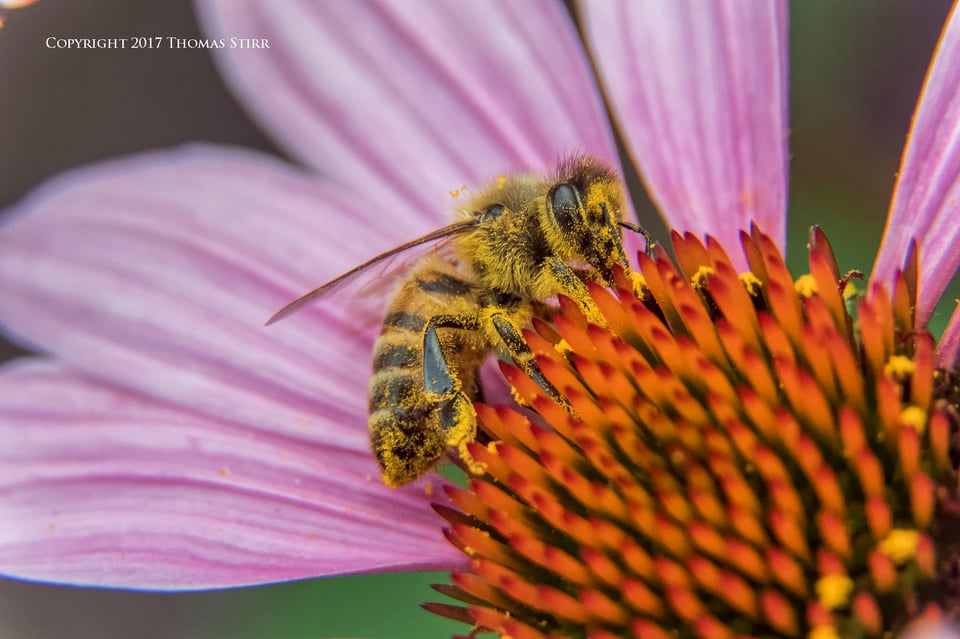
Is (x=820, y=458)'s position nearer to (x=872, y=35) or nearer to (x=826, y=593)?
(x=826, y=593)

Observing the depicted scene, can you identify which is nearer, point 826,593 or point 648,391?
point 826,593

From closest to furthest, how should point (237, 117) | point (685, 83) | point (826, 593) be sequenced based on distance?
point (826, 593) → point (685, 83) → point (237, 117)

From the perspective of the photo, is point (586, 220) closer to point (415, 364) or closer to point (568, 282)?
point (568, 282)

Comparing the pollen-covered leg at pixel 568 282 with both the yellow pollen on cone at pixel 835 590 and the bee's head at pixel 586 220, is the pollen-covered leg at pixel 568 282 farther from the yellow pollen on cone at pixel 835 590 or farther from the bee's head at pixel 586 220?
the yellow pollen on cone at pixel 835 590

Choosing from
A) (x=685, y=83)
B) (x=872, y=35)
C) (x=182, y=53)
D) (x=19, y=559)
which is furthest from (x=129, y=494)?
(x=872, y=35)

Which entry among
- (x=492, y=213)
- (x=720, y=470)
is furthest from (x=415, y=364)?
(x=720, y=470)
